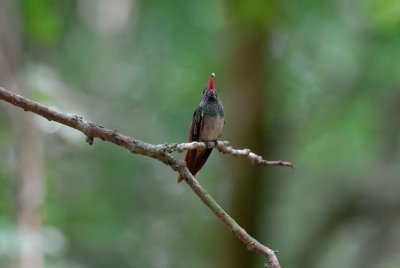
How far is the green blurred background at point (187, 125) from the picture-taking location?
5.91 meters

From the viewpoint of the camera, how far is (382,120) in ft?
29.0

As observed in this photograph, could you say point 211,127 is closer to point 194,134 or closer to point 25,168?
point 194,134

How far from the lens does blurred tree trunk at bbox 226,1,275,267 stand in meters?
7.02

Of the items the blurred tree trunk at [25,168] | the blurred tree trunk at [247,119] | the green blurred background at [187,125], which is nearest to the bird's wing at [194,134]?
the green blurred background at [187,125]

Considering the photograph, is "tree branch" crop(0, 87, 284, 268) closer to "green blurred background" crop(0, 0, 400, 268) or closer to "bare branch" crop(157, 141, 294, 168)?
"bare branch" crop(157, 141, 294, 168)

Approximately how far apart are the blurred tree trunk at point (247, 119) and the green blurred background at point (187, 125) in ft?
0.06

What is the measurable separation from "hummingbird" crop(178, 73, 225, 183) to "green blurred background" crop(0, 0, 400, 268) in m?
3.06

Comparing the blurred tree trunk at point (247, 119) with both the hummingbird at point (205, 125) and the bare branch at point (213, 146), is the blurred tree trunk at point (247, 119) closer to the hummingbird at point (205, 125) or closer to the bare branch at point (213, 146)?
the hummingbird at point (205, 125)

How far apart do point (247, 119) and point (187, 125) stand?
7.48 feet

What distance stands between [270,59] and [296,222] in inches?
181

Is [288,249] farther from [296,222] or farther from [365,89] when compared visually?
[365,89]

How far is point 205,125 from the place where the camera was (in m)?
1.99

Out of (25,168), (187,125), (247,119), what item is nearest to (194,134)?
(25,168)

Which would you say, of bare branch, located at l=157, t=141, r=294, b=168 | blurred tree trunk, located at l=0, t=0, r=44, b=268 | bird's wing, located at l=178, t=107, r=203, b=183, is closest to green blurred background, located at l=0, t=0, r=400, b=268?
blurred tree trunk, located at l=0, t=0, r=44, b=268
